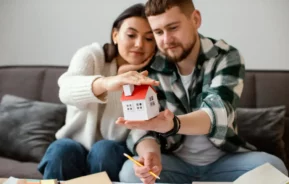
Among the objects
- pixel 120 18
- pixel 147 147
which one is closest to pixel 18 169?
pixel 147 147

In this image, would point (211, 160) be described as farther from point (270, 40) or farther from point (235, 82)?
point (270, 40)

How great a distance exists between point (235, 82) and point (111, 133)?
1.79 ft

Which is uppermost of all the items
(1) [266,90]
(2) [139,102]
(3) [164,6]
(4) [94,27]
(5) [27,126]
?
(3) [164,6]

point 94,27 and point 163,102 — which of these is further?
point 94,27

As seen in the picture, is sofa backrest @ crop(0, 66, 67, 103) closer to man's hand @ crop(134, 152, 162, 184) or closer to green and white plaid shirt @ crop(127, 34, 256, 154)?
green and white plaid shirt @ crop(127, 34, 256, 154)

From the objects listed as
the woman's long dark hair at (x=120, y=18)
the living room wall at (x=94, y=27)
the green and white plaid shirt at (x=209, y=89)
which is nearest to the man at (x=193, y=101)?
the green and white plaid shirt at (x=209, y=89)

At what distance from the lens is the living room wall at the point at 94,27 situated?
2.00m

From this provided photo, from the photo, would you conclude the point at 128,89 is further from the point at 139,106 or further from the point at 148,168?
the point at 148,168

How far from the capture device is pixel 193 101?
136 centimetres

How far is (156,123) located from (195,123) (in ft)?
0.54

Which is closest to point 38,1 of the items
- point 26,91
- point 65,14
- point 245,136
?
point 65,14

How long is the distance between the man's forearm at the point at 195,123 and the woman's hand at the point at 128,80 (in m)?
0.19

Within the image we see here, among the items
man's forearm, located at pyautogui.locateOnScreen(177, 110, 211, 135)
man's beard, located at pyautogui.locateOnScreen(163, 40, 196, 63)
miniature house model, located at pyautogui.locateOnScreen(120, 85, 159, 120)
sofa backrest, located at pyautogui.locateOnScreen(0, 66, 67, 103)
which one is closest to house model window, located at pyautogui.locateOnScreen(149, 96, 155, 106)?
miniature house model, located at pyautogui.locateOnScreen(120, 85, 159, 120)

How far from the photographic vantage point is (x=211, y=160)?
1.36 m
